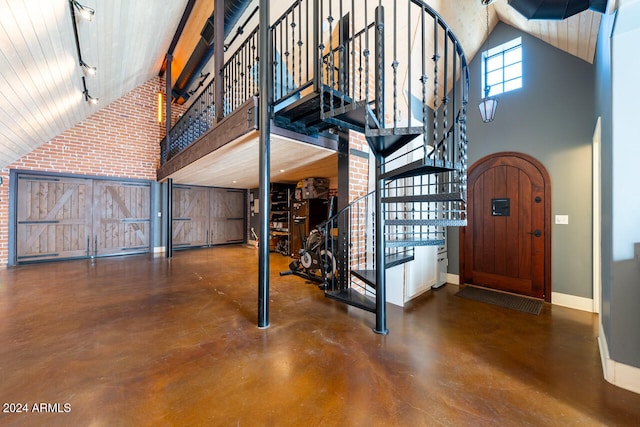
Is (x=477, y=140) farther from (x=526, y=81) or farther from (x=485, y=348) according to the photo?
(x=485, y=348)

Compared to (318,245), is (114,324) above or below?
below

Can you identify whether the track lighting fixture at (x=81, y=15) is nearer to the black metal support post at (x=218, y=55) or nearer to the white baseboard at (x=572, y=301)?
the black metal support post at (x=218, y=55)

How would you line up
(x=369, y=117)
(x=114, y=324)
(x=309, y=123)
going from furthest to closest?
(x=309, y=123), (x=114, y=324), (x=369, y=117)

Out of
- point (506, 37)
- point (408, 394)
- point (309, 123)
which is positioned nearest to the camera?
point (408, 394)

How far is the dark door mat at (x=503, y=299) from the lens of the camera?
3.16 m

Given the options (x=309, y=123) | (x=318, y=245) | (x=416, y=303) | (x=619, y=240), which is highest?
(x=309, y=123)

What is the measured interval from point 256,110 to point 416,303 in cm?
301

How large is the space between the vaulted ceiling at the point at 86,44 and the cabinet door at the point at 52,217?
78cm

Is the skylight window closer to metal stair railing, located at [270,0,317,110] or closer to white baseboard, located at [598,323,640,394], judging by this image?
metal stair railing, located at [270,0,317,110]

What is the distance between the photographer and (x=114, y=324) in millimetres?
2535

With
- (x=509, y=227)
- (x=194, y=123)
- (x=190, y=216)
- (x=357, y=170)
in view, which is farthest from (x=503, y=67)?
(x=190, y=216)

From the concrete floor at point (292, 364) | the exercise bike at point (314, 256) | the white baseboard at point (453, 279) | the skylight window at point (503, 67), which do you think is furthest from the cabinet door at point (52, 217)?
the skylight window at point (503, 67)

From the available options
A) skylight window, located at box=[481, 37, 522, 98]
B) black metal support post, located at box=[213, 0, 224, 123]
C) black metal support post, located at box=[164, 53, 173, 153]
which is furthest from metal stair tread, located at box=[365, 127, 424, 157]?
black metal support post, located at box=[164, 53, 173, 153]

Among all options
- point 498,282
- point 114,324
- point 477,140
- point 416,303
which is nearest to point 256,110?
point 114,324
